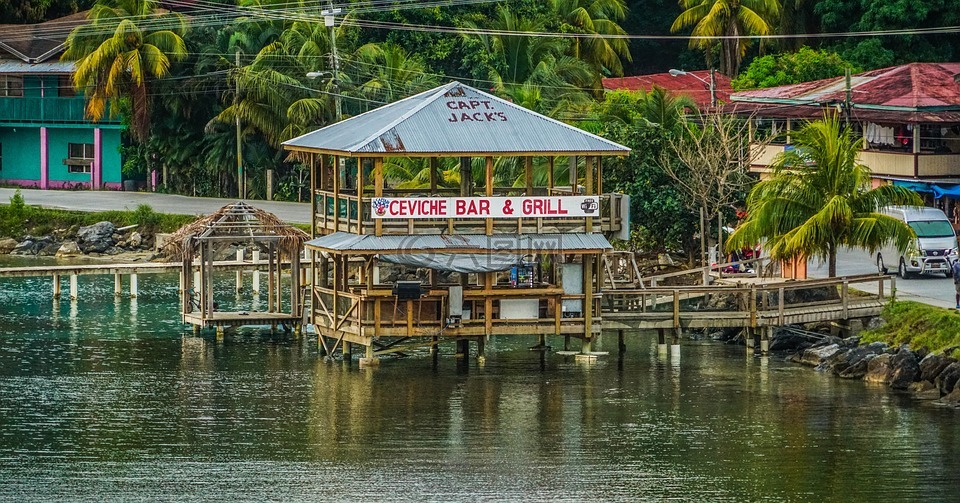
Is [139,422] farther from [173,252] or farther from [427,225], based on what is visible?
[173,252]

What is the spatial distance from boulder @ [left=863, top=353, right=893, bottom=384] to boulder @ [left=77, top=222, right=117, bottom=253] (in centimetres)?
3737

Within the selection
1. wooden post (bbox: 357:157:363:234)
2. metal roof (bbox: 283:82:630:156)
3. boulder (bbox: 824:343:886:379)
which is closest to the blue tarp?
boulder (bbox: 824:343:886:379)

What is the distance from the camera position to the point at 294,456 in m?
36.7

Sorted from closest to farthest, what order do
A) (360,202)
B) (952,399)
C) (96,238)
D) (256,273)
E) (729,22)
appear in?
(952,399), (360,202), (256,273), (96,238), (729,22)

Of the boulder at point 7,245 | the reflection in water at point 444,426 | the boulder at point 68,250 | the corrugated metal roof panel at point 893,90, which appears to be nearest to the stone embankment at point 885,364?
the reflection in water at point 444,426

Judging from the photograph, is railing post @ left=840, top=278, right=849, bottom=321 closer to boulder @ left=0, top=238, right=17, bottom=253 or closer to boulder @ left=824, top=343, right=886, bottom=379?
boulder @ left=824, top=343, right=886, bottom=379

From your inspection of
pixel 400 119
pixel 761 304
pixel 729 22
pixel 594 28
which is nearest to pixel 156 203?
pixel 594 28

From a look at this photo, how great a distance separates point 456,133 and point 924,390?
13437 mm

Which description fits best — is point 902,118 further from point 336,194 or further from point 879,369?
point 336,194

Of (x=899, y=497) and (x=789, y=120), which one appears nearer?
(x=899, y=497)

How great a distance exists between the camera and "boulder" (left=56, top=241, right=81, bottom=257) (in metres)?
72.4

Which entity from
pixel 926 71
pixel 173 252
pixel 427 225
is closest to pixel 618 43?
pixel 926 71

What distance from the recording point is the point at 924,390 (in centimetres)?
4347

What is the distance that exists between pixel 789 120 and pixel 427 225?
30.2 meters
